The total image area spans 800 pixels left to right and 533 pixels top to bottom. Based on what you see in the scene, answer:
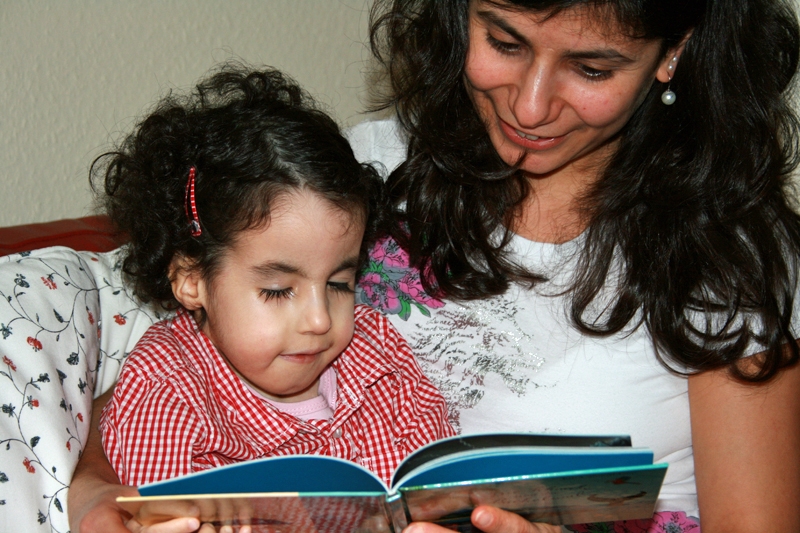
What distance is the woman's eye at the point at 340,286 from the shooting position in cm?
126

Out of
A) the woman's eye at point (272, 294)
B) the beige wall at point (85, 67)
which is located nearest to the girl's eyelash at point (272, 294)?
the woman's eye at point (272, 294)

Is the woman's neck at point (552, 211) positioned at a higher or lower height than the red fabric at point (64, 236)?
higher

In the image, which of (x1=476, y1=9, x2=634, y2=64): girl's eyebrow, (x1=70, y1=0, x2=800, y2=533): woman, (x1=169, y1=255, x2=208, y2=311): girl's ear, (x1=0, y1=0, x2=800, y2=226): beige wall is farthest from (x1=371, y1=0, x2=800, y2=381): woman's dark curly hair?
(x1=0, y1=0, x2=800, y2=226): beige wall

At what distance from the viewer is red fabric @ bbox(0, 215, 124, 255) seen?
135 centimetres

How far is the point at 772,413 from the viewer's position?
1260 millimetres

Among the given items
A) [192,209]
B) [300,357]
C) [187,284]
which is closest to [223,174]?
[192,209]

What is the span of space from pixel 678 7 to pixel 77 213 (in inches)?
49.5

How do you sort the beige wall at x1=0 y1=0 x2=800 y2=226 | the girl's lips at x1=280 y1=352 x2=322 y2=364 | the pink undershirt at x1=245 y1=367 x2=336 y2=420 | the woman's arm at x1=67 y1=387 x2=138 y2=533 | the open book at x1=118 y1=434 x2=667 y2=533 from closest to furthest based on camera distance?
the open book at x1=118 y1=434 x2=667 y2=533
the woman's arm at x1=67 y1=387 x2=138 y2=533
the girl's lips at x1=280 y1=352 x2=322 y2=364
the pink undershirt at x1=245 y1=367 x2=336 y2=420
the beige wall at x1=0 y1=0 x2=800 y2=226

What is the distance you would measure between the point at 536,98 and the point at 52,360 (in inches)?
33.8

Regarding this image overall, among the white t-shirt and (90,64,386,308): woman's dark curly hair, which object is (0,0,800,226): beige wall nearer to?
(90,64,386,308): woman's dark curly hair

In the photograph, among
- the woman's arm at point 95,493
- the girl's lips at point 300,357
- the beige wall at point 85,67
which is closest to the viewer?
the woman's arm at point 95,493

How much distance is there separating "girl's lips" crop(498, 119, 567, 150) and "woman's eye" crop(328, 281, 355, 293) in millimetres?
365

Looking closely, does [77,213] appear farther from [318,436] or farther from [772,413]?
[772,413]

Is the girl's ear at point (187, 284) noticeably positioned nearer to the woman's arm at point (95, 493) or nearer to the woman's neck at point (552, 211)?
the woman's arm at point (95, 493)
